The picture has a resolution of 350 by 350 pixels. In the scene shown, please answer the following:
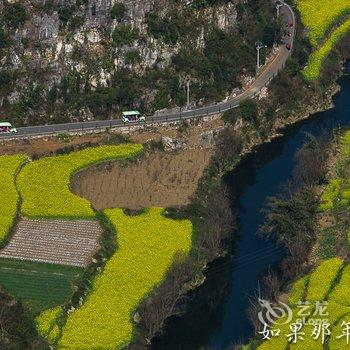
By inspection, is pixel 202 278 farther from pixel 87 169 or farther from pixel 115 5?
pixel 115 5

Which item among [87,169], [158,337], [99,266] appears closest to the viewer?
[158,337]

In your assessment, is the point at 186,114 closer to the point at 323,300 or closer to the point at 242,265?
the point at 242,265

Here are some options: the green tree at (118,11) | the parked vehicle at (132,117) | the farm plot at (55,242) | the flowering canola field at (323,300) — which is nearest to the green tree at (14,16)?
the green tree at (118,11)

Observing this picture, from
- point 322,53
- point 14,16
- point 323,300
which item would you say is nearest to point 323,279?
point 323,300

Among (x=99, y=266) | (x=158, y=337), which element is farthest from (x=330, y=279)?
(x=99, y=266)

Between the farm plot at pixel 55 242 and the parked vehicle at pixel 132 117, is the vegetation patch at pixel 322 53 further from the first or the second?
the farm plot at pixel 55 242

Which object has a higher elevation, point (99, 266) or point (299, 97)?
point (299, 97)
